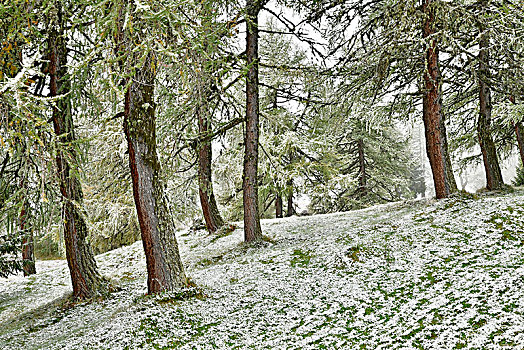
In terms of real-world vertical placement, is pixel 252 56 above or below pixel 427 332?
above

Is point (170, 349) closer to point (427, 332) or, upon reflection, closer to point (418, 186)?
point (427, 332)

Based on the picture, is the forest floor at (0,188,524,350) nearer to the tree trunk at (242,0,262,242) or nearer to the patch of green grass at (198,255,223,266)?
the patch of green grass at (198,255,223,266)

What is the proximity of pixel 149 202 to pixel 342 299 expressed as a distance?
343cm

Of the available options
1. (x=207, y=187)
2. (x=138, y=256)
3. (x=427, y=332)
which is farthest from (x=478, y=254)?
(x=138, y=256)

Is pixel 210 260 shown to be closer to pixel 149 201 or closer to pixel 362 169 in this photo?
pixel 149 201

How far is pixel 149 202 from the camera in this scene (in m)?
6.30

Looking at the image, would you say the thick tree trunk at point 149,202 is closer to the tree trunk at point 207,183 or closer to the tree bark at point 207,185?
the tree trunk at point 207,183

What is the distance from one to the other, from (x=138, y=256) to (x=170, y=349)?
776 cm

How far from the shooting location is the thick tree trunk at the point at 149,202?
20.6 feet

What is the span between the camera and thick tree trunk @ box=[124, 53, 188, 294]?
629cm

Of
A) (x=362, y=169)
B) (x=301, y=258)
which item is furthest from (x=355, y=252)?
(x=362, y=169)

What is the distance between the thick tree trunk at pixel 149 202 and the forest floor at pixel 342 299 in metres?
0.40

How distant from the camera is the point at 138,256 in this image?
39.3 feet

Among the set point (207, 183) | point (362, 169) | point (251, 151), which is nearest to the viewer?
point (251, 151)
